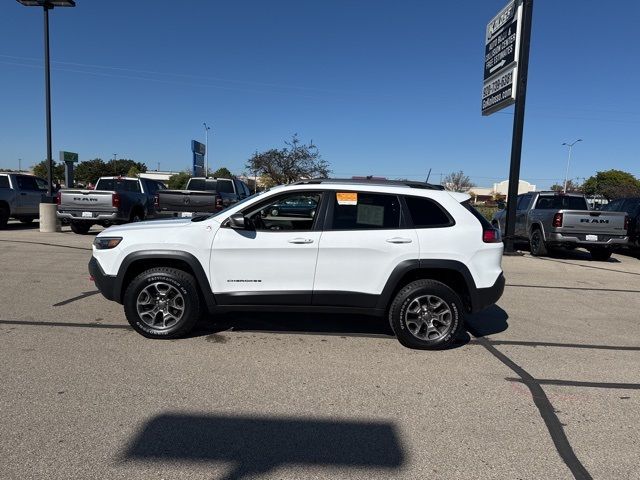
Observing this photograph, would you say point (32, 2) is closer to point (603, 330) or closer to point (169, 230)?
point (169, 230)

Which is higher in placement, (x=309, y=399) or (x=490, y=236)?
(x=490, y=236)

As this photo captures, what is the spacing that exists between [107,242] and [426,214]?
3.39 meters

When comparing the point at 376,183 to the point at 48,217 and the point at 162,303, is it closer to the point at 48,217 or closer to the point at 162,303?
the point at 162,303

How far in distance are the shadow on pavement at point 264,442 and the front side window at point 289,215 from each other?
84.3 inches

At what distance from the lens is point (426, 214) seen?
499 centimetres

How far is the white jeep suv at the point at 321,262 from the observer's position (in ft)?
15.9

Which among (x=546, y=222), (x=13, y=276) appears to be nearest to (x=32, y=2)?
(x=13, y=276)

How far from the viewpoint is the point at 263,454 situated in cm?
298

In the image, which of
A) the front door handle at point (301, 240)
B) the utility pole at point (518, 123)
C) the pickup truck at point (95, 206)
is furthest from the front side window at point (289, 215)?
the utility pole at point (518, 123)

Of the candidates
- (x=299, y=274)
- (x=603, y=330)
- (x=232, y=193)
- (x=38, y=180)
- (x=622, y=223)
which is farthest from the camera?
(x=38, y=180)

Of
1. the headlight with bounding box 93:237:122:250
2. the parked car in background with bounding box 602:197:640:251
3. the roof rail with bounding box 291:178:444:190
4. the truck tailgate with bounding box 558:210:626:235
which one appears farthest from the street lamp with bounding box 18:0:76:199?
the parked car in background with bounding box 602:197:640:251

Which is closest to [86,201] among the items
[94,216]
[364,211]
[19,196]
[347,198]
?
[94,216]

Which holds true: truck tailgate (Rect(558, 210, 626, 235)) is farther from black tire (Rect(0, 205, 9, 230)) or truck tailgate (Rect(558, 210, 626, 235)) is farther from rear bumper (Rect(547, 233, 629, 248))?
black tire (Rect(0, 205, 9, 230))

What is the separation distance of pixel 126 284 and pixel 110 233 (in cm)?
57
